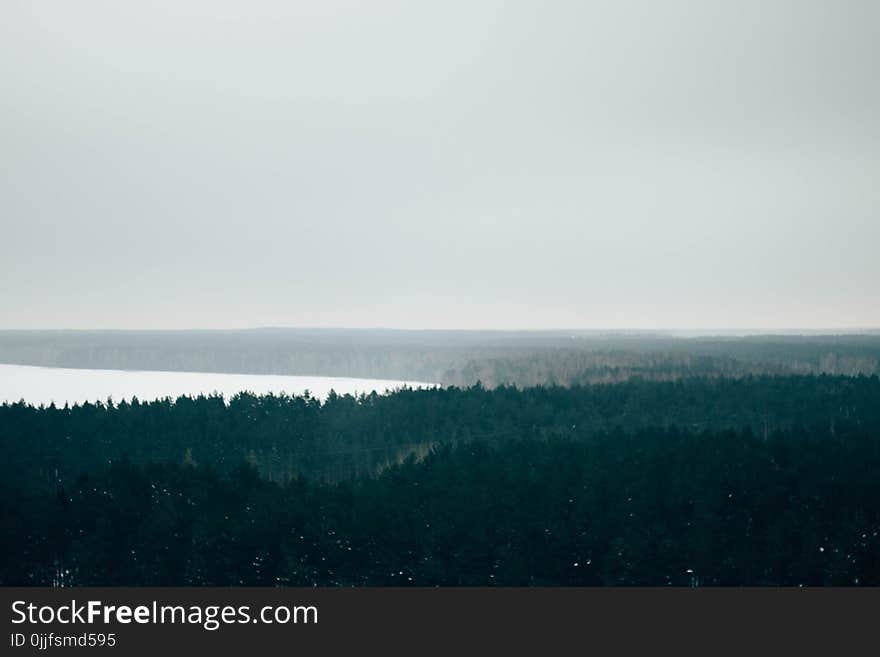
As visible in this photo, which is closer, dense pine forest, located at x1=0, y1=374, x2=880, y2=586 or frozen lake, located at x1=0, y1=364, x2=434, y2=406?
dense pine forest, located at x1=0, y1=374, x2=880, y2=586

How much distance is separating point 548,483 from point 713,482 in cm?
769

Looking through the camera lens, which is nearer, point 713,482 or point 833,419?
point 713,482

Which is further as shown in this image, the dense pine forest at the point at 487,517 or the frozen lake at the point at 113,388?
the frozen lake at the point at 113,388

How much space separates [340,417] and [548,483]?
31391mm

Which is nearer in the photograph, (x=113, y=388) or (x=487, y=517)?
(x=487, y=517)

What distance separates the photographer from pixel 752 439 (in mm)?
53906
